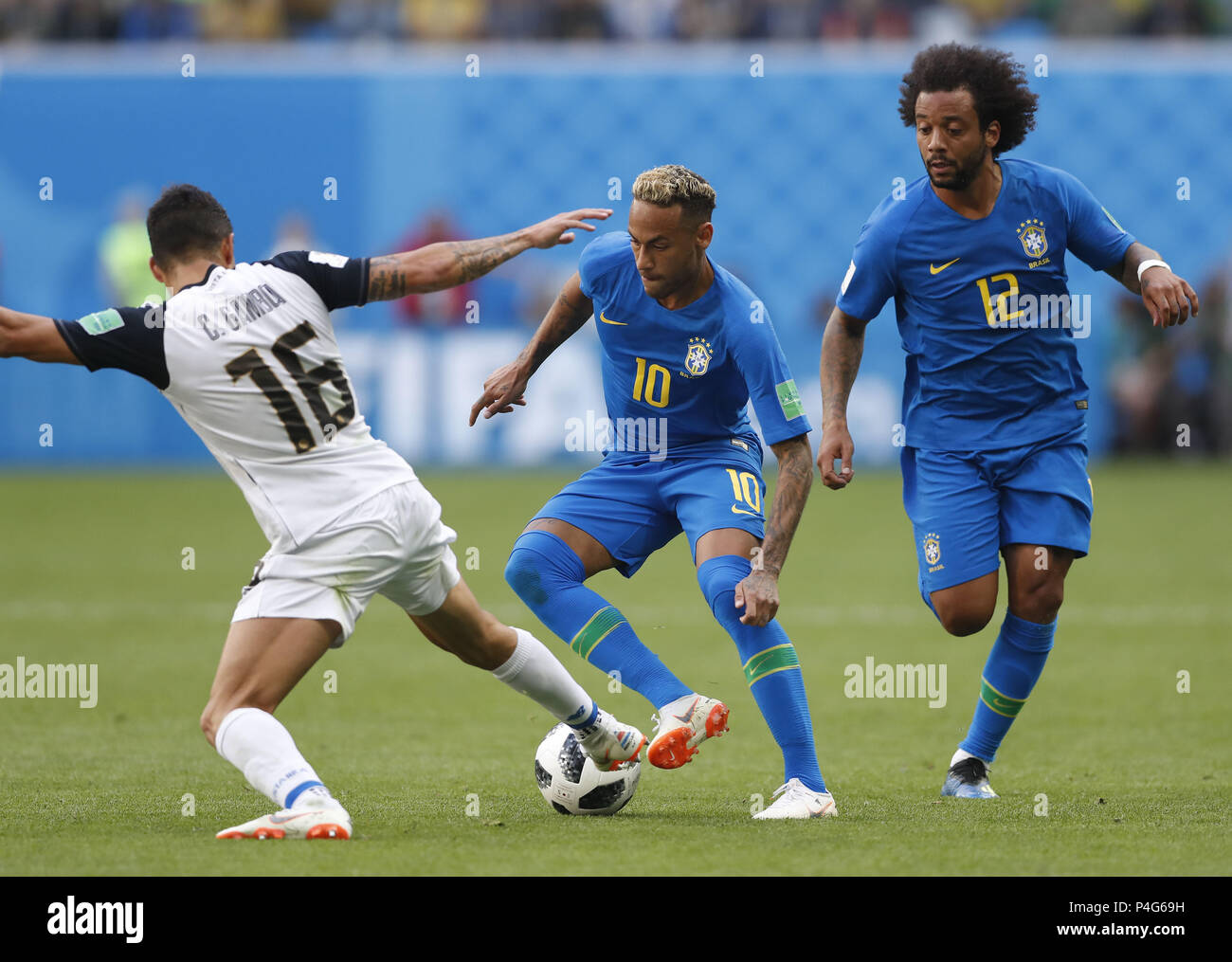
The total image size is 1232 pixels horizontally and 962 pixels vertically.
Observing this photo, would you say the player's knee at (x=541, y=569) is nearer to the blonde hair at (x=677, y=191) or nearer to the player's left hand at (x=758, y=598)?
the player's left hand at (x=758, y=598)

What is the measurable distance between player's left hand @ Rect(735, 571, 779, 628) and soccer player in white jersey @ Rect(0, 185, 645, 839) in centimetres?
100

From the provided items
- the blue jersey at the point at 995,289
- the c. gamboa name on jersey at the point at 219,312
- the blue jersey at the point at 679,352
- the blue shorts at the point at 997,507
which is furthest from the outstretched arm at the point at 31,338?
the blue shorts at the point at 997,507

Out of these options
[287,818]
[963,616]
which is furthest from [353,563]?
[963,616]

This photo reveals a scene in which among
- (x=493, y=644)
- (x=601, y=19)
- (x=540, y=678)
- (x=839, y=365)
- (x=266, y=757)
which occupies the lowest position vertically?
(x=266, y=757)

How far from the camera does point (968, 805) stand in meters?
6.13

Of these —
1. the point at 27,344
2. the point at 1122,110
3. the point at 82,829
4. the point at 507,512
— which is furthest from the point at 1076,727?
the point at 1122,110

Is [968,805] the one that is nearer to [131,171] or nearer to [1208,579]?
[1208,579]

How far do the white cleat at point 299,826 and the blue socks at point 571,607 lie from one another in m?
1.33

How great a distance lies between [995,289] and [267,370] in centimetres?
271

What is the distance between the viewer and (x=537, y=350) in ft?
21.9

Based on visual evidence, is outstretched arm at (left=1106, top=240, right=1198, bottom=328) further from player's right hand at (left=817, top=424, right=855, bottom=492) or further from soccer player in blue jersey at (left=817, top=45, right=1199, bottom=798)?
player's right hand at (left=817, top=424, right=855, bottom=492)

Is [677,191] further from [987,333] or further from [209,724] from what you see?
[209,724]

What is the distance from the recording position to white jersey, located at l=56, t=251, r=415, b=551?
17.5ft

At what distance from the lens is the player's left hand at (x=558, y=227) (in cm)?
570
